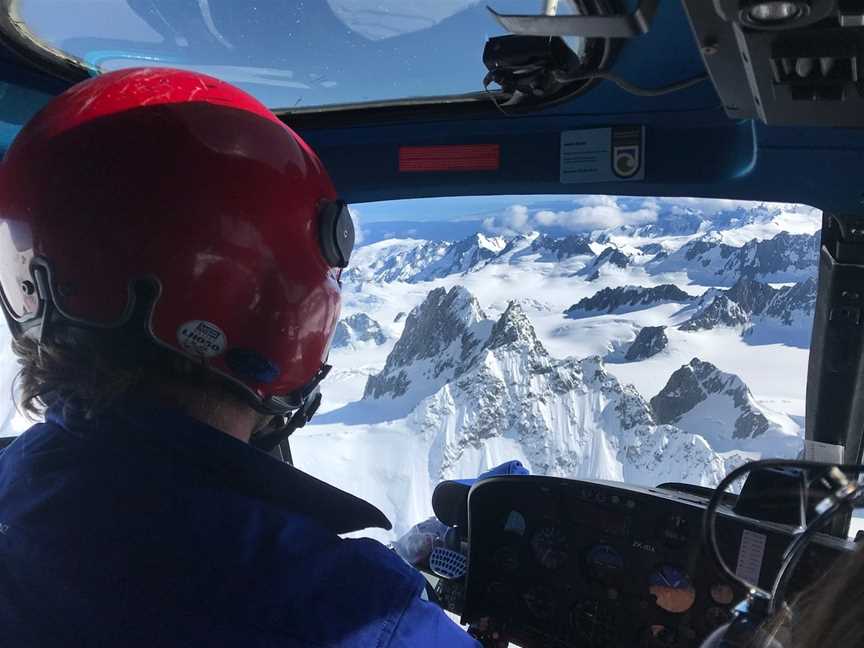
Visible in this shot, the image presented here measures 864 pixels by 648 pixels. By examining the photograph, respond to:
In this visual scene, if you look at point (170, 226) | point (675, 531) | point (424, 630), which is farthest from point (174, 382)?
point (675, 531)

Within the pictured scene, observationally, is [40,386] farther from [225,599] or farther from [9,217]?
[225,599]

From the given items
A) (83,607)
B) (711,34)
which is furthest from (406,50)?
(83,607)

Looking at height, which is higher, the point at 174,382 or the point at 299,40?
the point at 299,40

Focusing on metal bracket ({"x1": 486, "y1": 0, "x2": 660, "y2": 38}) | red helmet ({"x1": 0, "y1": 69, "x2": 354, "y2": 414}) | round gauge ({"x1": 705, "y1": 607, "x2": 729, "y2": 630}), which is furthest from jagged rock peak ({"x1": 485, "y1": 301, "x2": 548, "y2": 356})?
red helmet ({"x1": 0, "y1": 69, "x2": 354, "y2": 414})

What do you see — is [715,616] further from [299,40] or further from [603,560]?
[299,40]

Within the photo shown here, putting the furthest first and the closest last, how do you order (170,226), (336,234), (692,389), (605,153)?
1. (692,389)
2. (605,153)
3. (336,234)
4. (170,226)

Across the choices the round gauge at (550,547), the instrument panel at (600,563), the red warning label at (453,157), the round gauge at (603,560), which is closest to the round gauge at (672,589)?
the instrument panel at (600,563)

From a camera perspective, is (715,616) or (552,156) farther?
(552,156)

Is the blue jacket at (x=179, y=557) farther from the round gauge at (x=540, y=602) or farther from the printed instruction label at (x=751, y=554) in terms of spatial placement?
the round gauge at (x=540, y=602)
